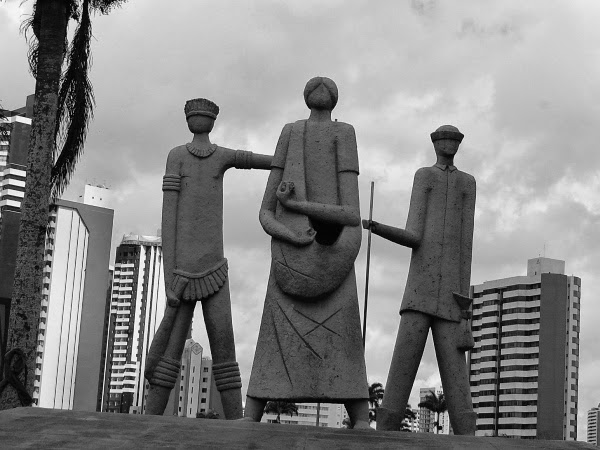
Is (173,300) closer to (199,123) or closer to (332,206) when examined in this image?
(199,123)

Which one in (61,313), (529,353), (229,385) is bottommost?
(229,385)

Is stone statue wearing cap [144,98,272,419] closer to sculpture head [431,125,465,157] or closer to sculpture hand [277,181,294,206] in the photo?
sculpture hand [277,181,294,206]

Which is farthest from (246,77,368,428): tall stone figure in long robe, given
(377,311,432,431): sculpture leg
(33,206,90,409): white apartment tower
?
(33,206,90,409): white apartment tower

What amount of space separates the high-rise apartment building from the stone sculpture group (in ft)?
457

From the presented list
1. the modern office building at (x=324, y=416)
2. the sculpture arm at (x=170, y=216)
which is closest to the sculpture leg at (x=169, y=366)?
the sculpture arm at (x=170, y=216)

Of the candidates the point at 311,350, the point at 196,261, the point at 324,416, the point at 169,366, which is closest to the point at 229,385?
the point at 169,366

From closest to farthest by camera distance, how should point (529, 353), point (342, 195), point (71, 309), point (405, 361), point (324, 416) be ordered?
point (342, 195)
point (405, 361)
point (529, 353)
point (71, 309)
point (324, 416)

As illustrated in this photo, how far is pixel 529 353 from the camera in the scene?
335 feet

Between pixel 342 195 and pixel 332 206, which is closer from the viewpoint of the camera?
pixel 332 206

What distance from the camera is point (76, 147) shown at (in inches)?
728

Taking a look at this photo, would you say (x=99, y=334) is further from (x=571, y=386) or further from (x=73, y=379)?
(x=571, y=386)

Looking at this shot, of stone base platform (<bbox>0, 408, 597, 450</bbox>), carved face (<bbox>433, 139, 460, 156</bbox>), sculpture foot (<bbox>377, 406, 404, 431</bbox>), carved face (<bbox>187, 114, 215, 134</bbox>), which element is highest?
carved face (<bbox>187, 114, 215, 134</bbox>)

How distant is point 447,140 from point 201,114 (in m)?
2.64

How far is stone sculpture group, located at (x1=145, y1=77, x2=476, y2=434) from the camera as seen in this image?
1106 centimetres
